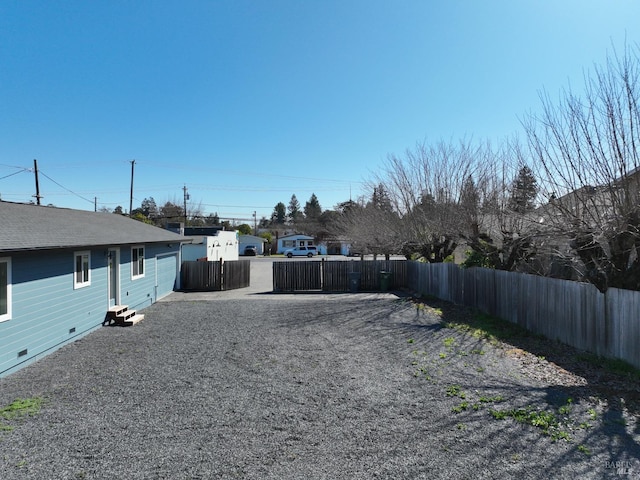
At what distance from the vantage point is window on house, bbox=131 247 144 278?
12284 millimetres

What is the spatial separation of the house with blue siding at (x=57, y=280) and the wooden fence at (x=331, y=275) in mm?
5854

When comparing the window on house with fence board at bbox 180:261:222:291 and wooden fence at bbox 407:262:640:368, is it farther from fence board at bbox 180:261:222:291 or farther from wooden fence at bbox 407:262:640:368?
wooden fence at bbox 407:262:640:368

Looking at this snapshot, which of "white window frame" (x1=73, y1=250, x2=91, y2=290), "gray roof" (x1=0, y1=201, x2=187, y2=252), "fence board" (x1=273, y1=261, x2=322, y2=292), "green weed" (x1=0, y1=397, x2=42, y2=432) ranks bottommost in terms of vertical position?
"green weed" (x1=0, y1=397, x2=42, y2=432)

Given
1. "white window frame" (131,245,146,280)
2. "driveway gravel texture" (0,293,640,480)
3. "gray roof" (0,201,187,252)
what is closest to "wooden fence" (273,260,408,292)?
"white window frame" (131,245,146,280)

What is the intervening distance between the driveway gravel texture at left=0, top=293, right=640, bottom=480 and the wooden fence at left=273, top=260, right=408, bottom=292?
8.58 m

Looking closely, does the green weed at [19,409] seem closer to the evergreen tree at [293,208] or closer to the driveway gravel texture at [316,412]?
the driveway gravel texture at [316,412]

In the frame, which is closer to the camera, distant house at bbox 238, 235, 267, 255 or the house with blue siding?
the house with blue siding

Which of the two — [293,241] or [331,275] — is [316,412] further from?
[293,241]

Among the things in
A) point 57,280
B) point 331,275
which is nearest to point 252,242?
point 331,275

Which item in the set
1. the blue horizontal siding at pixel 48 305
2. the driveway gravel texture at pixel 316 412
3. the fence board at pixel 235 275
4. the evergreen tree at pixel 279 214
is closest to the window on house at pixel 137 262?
the blue horizontal siding at pixel 48 305

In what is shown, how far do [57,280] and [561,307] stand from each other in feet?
34.8

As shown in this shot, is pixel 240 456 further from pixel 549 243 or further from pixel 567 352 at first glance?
pixel 549 243

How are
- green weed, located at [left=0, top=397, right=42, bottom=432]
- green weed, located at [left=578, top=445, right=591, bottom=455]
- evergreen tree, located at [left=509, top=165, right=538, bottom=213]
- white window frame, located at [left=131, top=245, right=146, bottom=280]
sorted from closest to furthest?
green weed, located at [left=578, top=445, right=591, bottom=455] < green weed, located at [left=0, top=397, right=42, bottom=432] < evergreen tree, located at [left=509, top=165, right=538, bottom=213] < white window frame, located at [left=131, top=245, right=146, bottom=280]

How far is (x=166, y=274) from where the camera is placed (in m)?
15.8
